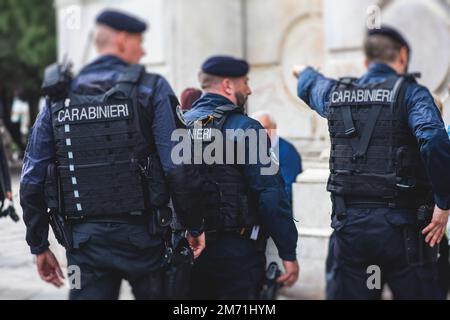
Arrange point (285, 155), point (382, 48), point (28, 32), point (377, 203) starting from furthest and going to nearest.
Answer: point (28, 32) → point (285, 155) → point (382, 48) → point (377, 203)

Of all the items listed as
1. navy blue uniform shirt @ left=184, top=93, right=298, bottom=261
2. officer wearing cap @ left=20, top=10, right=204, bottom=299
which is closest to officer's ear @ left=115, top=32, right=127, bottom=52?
officer wearing cap @ left=20, top=10, right=204, bottom=299

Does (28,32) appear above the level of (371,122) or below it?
above

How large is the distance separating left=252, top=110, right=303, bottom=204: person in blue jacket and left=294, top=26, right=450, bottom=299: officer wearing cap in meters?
1.71

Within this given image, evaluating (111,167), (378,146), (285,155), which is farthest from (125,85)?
(285,155)

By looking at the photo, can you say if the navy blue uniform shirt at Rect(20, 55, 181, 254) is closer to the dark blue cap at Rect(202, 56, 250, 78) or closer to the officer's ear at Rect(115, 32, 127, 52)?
the officer's ear at Rect(115, 32, 127, 52)

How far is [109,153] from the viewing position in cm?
318

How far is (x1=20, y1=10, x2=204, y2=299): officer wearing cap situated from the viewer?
3137 millimetres

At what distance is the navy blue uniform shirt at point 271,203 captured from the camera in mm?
3531

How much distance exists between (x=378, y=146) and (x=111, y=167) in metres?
1.39

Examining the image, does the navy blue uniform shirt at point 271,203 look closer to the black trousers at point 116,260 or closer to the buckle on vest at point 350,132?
the buckle on vest at point 350,132

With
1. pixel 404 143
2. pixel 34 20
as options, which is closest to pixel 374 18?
pixel 404 143

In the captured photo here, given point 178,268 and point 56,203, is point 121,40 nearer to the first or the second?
point 56,203
